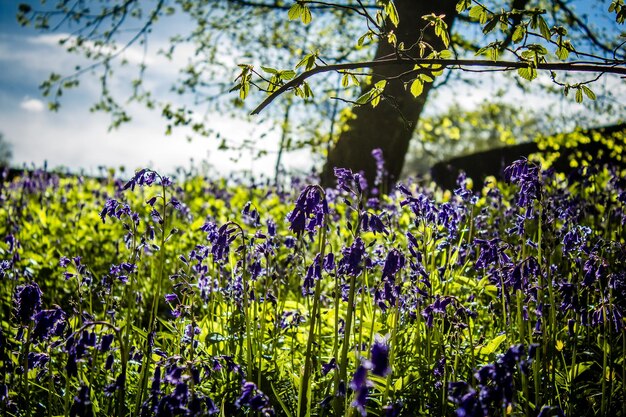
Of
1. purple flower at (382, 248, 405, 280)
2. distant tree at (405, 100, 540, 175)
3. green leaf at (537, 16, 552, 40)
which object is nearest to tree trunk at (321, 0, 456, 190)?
distant tree at (405, 100, 540, 175)

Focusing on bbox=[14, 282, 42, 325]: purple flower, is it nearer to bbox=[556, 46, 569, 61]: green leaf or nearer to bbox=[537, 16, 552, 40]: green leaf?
bbox=[537, 16, 552, 40]: green leaf

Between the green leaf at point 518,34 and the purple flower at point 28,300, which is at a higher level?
the green leaf at point 518,34

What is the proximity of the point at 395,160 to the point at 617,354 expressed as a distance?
5.36 m

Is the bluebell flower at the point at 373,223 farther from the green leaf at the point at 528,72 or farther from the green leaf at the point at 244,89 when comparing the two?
the green leaf at the point at 528,72

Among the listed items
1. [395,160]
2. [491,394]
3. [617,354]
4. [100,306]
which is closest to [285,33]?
[395,160]

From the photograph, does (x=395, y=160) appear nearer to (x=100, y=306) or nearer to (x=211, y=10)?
(x=100, y=306)

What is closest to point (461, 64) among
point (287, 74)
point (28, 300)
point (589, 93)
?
point (589, 93)

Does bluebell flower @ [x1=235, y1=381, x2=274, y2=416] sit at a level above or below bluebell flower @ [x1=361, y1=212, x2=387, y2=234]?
below

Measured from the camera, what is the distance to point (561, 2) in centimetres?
1039

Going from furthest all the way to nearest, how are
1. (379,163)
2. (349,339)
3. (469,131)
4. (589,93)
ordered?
1. (469,131)
2. (379,163)
3. (349,339)
4. (589,93)

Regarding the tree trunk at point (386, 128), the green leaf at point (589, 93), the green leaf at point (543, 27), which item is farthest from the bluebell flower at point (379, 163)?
the green leaf at point (543, 27)

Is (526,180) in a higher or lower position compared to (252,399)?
higher

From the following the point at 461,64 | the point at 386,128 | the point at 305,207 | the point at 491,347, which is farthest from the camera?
the point at 386,128

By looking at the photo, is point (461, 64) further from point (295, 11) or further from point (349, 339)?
point (349, 339)
